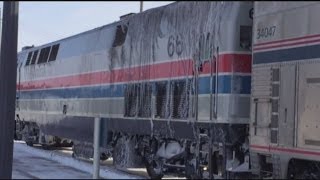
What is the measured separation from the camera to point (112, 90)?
47.9 ft

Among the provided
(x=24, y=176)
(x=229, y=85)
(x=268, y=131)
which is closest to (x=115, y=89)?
(x=24, y=176)

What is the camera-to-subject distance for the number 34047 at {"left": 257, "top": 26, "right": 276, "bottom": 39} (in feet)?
30.9

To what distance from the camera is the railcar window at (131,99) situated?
43.7ft

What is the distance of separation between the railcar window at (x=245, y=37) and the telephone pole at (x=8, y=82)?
163 inches

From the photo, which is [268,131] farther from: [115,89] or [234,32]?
[115,89]

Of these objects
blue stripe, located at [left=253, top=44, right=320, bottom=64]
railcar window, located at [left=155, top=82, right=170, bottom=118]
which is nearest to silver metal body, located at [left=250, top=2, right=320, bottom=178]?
blue stripe, located at [left=253, top=44, right=320, bottom=64]

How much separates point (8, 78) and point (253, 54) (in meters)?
4.19

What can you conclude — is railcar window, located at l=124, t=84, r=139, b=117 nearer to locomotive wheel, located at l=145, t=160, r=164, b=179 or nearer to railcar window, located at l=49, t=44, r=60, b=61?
locomotive wheel, located at l=145, t=160, r=164, b=179

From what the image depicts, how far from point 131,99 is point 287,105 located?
17.3 feet

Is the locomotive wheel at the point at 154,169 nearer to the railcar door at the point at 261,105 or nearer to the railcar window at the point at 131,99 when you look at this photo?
the railcar window at the point at 131,99

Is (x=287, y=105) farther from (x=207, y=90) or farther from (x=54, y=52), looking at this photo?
(x=54, y=52)

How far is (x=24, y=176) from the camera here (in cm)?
1267

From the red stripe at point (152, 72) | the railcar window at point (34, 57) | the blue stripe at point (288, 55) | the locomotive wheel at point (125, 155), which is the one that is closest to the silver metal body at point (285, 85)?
the blue stripe at point (288, 55)

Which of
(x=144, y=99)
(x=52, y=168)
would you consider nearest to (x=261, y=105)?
(x=144, y=99)
